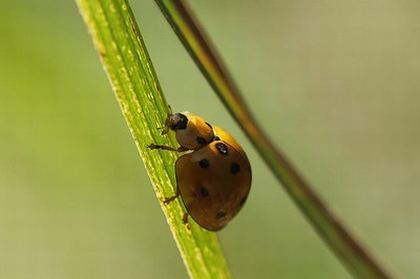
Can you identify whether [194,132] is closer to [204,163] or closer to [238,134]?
[204,163]

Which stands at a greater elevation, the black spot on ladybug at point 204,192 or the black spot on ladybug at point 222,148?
the black spot on ladybug at point 222,148

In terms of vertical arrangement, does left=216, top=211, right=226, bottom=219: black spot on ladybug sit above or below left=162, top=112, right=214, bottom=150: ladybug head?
below

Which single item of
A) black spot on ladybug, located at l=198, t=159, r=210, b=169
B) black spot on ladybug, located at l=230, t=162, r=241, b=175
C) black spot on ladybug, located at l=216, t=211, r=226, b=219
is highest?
black spot on ladybug, located at l=198, t=159, r=210, b=169

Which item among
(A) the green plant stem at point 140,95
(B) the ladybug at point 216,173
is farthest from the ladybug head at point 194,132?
(A) the green plant stem at point 140,95

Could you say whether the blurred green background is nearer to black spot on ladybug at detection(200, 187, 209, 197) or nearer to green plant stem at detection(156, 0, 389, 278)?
black spot on ladybug at detection(200, 187, 209, 197)

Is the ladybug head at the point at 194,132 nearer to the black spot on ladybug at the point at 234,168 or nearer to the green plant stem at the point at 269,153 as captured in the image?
the black spot on ladybug at the point at 234,168

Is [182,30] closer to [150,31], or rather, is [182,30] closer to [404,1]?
[150,31]

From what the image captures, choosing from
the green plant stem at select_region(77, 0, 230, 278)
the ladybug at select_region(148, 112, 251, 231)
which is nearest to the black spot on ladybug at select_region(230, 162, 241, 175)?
the ladybug at select_region(148, 112, 251, 231)
